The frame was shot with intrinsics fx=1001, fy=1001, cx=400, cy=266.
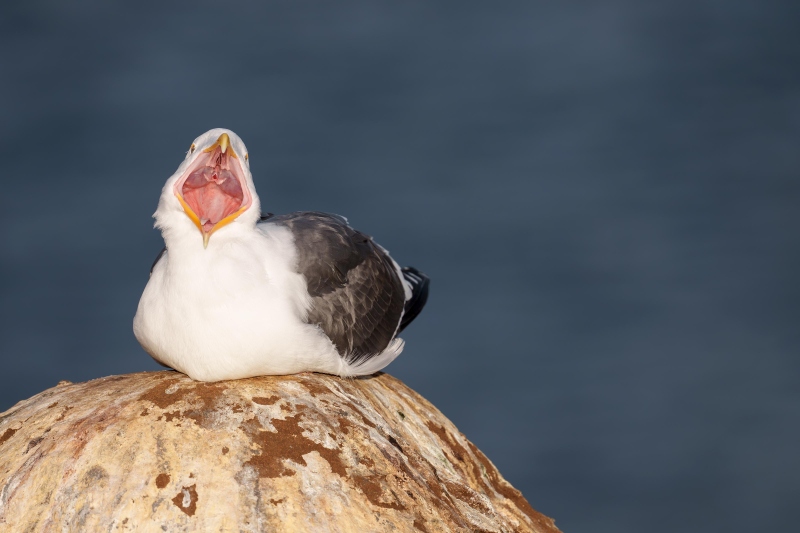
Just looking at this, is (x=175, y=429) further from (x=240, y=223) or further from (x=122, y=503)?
(x=240, y=223)

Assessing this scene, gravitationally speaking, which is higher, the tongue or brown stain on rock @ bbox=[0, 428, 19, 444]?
the tongue

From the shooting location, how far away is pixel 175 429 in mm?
6980

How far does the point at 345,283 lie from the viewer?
9.02m

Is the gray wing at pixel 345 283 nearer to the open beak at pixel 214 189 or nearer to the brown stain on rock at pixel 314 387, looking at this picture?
the brown stain on rock at pixel 314 387

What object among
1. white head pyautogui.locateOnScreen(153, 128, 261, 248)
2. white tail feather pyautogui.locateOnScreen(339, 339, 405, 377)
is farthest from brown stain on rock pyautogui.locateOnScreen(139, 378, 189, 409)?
white tail feather pyautogui.locateOnScreen(339, 339, 405, 377)

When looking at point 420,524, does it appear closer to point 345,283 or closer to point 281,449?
point 281,449

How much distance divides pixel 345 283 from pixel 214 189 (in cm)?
171

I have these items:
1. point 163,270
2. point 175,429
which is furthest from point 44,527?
point 163,270

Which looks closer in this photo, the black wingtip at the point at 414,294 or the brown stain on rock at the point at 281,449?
Result: the brown stain on rock at the point at 281,449

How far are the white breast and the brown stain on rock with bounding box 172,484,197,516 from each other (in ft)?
3.91

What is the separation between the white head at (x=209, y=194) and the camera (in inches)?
296

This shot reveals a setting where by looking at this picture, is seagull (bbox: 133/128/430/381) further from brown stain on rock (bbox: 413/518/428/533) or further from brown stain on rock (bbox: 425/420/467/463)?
brown stain on rock (bbox: 413/518/428/533)

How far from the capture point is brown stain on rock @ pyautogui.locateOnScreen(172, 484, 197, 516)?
21.3ft

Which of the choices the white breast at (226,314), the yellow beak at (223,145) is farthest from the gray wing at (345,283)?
the yellow beak at (223,145)
